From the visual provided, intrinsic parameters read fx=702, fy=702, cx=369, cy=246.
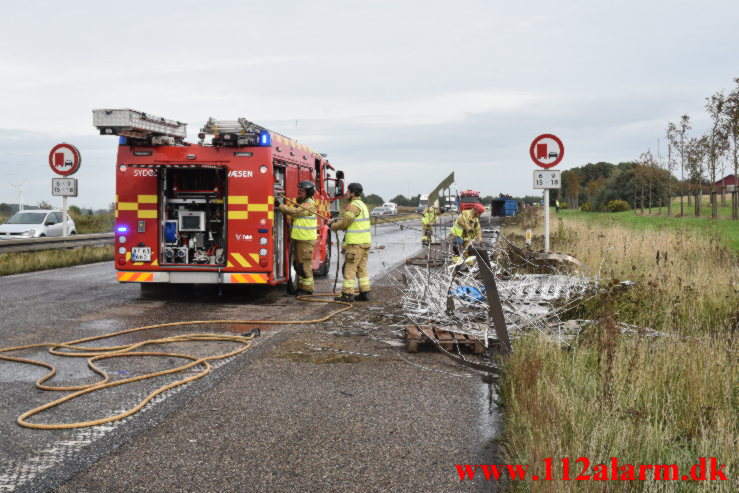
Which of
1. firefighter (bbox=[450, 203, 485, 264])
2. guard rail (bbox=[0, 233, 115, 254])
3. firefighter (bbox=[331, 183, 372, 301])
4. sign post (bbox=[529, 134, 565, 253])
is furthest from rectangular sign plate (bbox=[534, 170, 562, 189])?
guard rail (bbox=[0, 233, 115, 254])

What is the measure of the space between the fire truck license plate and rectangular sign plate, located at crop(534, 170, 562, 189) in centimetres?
743

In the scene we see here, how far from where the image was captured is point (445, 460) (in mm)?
4051

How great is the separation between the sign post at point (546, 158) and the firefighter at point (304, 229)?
15.6ft

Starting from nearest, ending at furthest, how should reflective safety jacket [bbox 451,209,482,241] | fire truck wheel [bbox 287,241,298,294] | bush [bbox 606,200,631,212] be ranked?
fire truck wheel [bbox 287,241,298,294] → reflective safety jacket [bbox 451,209,482,241] → bush [bbox 606,200,631,212]

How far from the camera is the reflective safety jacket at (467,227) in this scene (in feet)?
41.0

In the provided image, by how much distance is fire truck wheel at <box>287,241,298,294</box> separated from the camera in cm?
1194

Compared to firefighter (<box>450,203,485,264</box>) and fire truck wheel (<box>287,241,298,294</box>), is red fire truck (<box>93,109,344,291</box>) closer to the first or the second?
fire truck wheel (<box>287,241,298,294</box>)

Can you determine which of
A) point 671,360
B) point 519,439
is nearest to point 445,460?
point 519,439

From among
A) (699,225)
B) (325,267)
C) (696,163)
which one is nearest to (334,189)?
(325,267)

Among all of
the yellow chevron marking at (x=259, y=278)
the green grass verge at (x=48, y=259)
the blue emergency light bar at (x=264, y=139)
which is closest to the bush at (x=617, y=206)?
the green grass verge at (x=48, y=259)

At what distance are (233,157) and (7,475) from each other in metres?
7.12

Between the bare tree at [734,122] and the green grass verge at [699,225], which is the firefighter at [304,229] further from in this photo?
the bare tree at [734,122]

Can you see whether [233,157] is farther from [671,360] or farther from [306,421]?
[671,360]

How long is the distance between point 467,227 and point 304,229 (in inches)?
114
